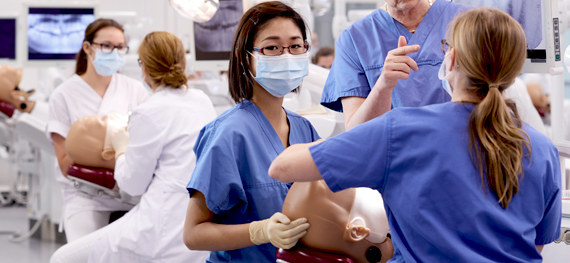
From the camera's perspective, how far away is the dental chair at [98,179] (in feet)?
7.70

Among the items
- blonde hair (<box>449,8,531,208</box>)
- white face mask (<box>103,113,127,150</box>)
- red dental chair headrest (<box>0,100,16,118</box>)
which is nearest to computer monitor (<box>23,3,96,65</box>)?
red dental chair headrest (<box>0,100,16,118</box>)

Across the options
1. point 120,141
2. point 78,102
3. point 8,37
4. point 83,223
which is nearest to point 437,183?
point 120,141

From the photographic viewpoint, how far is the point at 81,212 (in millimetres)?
2586

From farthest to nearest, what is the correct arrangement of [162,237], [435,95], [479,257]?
[162,237] < [435,95] < [479,257]

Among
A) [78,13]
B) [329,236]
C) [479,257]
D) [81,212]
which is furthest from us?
[78,13]

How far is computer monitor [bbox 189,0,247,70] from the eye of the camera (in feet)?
10.2

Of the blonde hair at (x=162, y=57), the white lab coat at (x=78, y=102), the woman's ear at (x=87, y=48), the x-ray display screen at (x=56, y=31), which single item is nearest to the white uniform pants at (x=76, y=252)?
the white lab coat at (x=78, y=102)

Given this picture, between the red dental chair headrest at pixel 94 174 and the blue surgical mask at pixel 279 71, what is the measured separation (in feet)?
3.91

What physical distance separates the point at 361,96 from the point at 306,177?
63 cm

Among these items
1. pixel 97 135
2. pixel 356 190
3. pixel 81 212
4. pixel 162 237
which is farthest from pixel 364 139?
pixel 81 212

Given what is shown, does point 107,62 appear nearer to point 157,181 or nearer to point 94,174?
point 94,174

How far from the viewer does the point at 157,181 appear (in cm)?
212

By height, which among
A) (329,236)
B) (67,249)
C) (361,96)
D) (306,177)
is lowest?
(67,249)

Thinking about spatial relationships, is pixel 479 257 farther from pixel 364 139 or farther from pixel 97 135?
pixel 97 135
